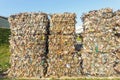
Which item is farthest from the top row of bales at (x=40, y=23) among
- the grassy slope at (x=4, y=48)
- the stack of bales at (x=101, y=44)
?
the grassy slope at (x=4, y=48)

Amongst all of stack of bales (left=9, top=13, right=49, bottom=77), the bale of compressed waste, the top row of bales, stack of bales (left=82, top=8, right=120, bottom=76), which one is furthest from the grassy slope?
stack of bales (left=82, top=8, right=120, bottom=76)

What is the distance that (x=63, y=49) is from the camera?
1473 centimetres

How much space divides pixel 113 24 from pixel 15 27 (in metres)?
4.37

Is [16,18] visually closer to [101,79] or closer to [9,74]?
[9,74]

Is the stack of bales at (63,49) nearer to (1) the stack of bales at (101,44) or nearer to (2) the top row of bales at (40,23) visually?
(2) the top row of bales at (40,23)

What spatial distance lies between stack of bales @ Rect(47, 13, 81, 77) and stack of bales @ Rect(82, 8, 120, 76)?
20.5 inches

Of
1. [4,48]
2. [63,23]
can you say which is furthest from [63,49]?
[4,48]

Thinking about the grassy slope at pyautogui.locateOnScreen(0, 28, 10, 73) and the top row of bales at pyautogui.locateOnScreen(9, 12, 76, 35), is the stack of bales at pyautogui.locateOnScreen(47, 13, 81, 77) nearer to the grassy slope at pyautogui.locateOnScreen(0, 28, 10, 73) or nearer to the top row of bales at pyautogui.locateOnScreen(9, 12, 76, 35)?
the top row of bales at pyautogui.locateOnScreen(9, 12, 76, 35)

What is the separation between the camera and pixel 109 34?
14375 millimetres

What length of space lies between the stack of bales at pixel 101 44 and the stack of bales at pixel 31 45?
1.85m

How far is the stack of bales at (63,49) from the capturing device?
1469cm

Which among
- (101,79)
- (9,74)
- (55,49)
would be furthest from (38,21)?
(101,79)

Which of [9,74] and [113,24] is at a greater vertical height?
[113,24]

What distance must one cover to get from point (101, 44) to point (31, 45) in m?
3.06
